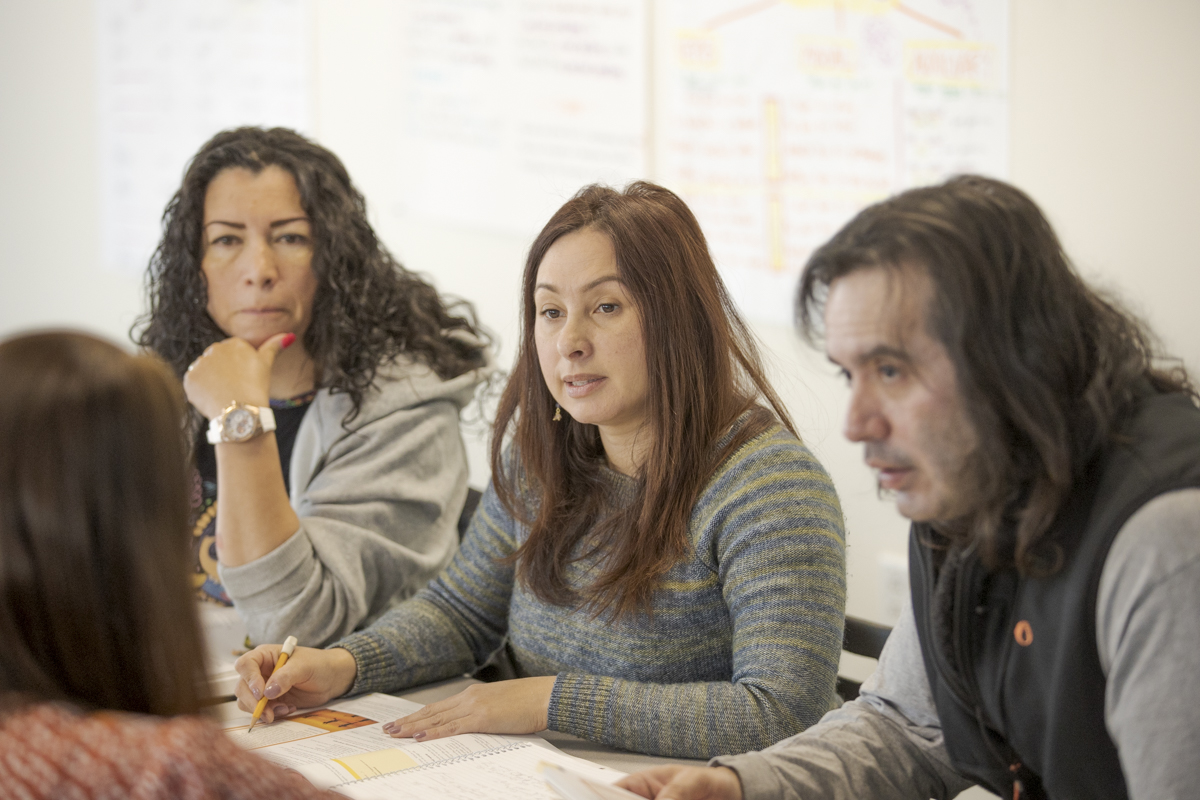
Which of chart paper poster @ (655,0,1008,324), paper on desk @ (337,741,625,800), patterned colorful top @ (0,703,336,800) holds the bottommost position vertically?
paper on desk @ (337,741,625,800)

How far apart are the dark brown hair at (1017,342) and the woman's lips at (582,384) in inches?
24.9

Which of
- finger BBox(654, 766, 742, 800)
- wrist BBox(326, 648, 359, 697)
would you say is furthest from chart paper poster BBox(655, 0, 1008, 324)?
finger BBox(654, 766, 742, 800)

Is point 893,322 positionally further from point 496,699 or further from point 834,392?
point 834,392

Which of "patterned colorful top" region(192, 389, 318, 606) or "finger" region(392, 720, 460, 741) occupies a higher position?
"patterned colorful top" region(192, 389, 318, 606)

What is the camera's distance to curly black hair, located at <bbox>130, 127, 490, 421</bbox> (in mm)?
2037

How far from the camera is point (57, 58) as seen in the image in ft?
15.4

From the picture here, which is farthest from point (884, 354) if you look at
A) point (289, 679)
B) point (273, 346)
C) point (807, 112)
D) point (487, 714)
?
point (807, 112)

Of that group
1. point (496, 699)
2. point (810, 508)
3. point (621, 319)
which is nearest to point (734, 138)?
point (621, 319)

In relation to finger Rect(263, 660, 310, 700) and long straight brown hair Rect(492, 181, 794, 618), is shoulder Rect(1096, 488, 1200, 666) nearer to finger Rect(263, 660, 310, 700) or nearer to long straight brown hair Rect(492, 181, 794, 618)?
long straight brown hair Rect(492, 181, 794, 618)

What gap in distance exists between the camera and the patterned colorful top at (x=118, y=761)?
716 millimetres

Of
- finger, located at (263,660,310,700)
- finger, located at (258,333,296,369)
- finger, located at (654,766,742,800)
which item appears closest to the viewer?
finger, located at (654,766,742,800)

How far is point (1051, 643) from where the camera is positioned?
36.4 inches

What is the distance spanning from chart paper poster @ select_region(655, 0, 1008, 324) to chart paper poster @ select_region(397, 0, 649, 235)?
0.14 m

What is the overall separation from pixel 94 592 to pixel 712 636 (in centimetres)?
85
